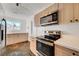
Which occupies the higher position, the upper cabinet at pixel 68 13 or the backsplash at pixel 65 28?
the upper cabinet at pixel 68 13

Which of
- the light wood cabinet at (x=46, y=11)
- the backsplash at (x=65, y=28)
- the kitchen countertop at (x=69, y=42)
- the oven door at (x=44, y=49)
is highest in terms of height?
the light wood cabinet at (x=46, y=11)

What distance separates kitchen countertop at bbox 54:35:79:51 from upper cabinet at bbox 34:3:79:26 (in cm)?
27

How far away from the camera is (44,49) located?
194 centimetres

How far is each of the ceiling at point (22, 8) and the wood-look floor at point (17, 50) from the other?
54 centimetres

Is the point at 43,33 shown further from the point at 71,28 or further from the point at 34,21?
the point at 71,28

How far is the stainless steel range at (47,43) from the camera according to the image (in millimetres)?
1793

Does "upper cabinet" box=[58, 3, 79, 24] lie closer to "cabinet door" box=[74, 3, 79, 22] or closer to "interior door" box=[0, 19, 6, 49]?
"cabinet door" box=[74, 3, 79, 22]

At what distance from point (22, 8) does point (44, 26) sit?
0.51 metres

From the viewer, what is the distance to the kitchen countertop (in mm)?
1472

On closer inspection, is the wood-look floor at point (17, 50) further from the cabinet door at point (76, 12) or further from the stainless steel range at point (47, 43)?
the cabinet door at point (76, 12)

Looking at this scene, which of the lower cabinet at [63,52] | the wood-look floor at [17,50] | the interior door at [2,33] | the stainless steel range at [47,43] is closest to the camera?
the lower cabinet at [63,52]

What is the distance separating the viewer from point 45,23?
1916mm

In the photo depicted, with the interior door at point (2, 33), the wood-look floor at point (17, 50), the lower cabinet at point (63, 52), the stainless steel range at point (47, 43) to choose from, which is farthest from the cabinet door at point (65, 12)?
the interior door at point (2, 33)

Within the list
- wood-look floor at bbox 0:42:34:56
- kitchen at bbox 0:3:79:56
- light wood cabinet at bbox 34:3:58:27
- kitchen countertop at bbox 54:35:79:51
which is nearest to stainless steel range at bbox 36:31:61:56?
kitchen at bbox 0:3:79:56
